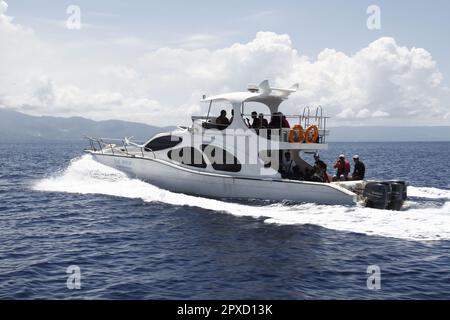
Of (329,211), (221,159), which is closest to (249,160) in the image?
(221,159)

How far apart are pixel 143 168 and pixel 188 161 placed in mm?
2232

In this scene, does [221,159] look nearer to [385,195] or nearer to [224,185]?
[224,185]

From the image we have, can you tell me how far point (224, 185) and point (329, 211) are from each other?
14.6 feet

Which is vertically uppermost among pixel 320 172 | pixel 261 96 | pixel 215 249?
pixel 261 96

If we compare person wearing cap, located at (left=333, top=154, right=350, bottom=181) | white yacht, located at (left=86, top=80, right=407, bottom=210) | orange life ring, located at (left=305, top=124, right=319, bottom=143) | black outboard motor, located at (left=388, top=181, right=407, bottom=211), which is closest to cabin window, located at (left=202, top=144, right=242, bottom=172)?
white yacht, located at (left=86, top=80, right=407, bottom=210)

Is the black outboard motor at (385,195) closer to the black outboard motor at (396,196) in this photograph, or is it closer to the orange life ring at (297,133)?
the black outboard motor at (396,196)

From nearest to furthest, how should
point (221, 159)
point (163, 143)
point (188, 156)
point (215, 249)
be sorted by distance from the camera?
point (215, 249), point (221, 159), point (188, 156), point (163, 143)

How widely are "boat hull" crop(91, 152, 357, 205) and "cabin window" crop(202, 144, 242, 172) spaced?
503 mm

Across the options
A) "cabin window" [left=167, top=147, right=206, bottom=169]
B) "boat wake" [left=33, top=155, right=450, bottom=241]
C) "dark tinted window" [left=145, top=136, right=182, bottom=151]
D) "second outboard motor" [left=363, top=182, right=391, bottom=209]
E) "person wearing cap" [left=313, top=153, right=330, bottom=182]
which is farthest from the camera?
"dark tinted window" [left=145, top=136, right=182, bottom=151]

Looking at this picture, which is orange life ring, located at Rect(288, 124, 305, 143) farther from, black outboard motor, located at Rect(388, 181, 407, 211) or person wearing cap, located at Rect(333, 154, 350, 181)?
black outboard motor, located at Rect(388, 181, 407, 211)

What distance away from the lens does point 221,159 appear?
1875cm

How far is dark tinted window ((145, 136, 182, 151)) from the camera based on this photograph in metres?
20.0
